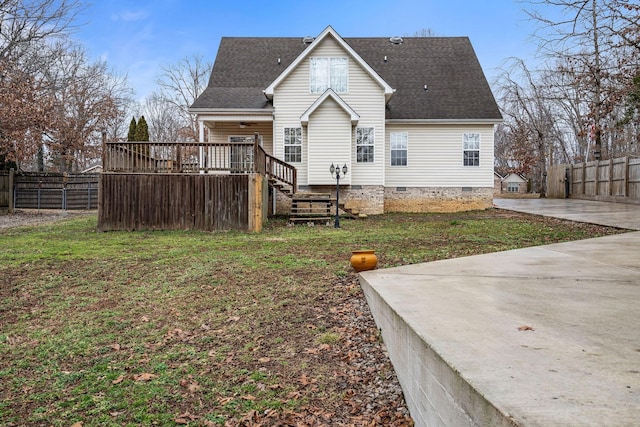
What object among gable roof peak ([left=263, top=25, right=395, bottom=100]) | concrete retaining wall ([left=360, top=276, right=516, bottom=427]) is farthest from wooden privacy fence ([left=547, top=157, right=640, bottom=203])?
concrete retaining wall ([left=360, top=276, right=516, bottom=427])

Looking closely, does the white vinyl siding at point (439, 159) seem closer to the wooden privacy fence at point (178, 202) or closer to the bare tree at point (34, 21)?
the wooden privacy fence at point (178, 202)

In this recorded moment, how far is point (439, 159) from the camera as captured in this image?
57.6 feet

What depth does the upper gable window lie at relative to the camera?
53.4 feet

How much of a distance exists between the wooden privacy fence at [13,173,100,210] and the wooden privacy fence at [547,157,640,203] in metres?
25.1

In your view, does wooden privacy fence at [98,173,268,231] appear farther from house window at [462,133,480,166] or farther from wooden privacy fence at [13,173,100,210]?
wooden privacy fence at [13,173,100,210]

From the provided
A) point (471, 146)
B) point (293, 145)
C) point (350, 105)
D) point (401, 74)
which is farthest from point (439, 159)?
Answer: point (293, 145)

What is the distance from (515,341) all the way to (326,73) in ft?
49.2

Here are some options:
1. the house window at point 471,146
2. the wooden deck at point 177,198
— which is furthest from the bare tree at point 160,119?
the house window at point 471,146

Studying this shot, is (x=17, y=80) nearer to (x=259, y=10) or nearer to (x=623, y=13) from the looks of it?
(x=259, y=10)

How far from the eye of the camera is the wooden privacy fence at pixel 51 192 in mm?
21888

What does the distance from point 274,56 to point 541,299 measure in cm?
1841

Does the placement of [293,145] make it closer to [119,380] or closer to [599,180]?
[119,380]

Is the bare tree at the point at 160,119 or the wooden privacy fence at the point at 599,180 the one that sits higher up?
the bare tree at the point at 160,119

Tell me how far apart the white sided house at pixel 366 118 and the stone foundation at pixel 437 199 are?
41 millimetres
